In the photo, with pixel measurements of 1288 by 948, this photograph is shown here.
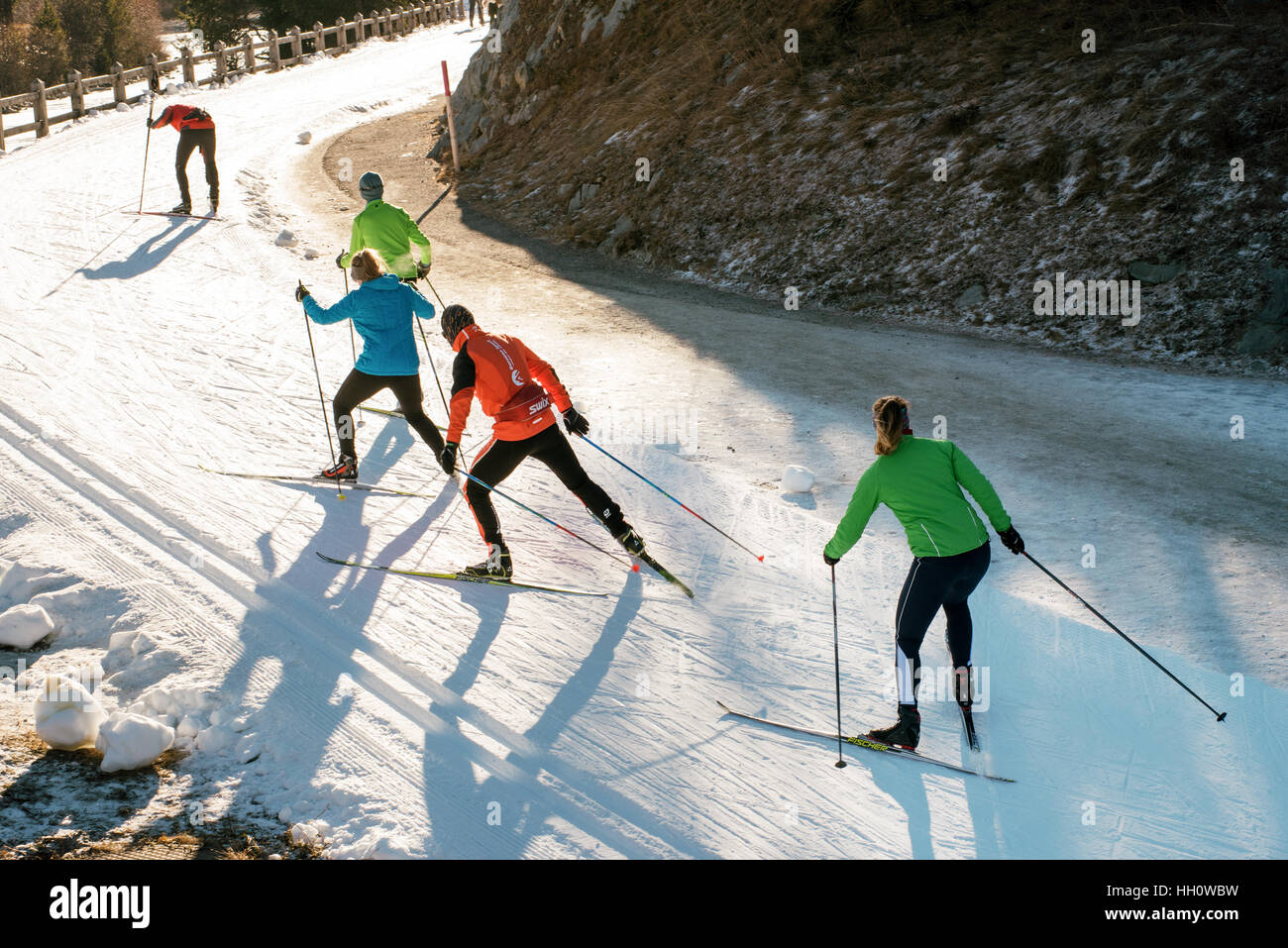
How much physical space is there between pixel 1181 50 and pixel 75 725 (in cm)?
1515

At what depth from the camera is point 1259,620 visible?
19.1 ft

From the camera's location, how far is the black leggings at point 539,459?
20.5 feet

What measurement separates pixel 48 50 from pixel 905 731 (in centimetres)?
3714

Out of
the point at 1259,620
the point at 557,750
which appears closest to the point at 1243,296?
the point at 1259,620

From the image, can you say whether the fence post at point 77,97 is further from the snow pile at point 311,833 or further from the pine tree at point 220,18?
the snow pile at point 311,833

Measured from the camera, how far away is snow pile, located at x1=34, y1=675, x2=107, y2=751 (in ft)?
16.3

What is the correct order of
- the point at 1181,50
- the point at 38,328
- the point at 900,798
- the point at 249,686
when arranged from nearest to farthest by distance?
the point at 900,798, the point at 249,686, the point at 38,328, the point at 1181,50

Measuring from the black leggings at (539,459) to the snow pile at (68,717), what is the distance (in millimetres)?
2316

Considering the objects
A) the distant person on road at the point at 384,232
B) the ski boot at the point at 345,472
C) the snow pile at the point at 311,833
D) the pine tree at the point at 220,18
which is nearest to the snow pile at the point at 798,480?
the ski boot at the point at 345,472

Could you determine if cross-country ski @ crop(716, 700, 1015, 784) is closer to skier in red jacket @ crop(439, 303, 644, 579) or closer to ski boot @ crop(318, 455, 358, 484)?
skier in red jacket @ crop(439, 303, 644, 579)

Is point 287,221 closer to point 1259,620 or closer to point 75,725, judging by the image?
point 75,725

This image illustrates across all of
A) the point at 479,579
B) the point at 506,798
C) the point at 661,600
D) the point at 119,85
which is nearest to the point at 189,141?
the point at 479,579

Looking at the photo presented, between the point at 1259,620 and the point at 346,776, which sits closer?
the point at 346,776

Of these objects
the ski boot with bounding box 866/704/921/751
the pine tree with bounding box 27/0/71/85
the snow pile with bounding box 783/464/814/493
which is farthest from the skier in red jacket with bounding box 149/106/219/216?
the pine tree with bounding box 27/0/71/85
